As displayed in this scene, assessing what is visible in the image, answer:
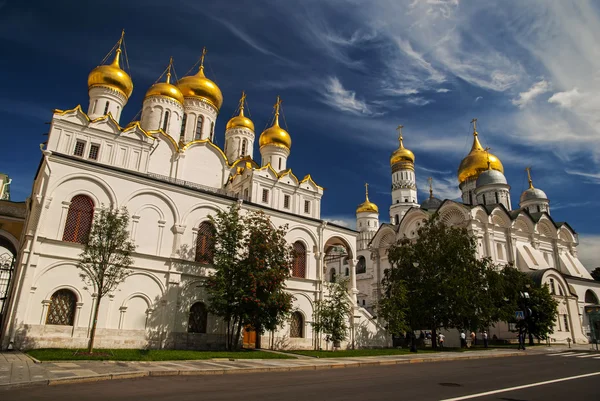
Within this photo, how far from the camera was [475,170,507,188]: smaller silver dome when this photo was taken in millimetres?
45237

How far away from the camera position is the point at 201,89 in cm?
3250

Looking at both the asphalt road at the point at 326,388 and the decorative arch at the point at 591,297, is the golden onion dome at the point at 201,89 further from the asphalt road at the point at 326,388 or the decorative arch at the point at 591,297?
the decorative arch at the point at 591,297

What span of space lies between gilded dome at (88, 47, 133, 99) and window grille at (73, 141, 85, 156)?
5640mm

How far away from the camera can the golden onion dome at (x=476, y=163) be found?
4844 cm

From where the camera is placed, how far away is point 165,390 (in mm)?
8180

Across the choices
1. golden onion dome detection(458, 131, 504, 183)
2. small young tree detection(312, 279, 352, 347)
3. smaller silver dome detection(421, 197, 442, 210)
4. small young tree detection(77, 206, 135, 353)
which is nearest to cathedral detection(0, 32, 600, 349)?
small young tree detection(312, 279, 352, 347)

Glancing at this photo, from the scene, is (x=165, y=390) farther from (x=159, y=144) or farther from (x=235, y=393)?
(x=159, y=144)

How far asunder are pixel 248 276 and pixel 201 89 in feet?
63.8

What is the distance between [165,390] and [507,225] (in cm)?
3784

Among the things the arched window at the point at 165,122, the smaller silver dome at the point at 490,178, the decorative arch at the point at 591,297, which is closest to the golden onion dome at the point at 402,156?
the smaller silver dome at the point at 490,178

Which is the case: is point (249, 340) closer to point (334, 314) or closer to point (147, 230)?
point (334, 314)

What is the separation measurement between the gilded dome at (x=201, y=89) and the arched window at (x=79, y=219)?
1584 centimetres

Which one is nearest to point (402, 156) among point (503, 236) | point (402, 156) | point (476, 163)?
point (402, 156)

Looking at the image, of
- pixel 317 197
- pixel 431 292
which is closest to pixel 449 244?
pixel 431 292
